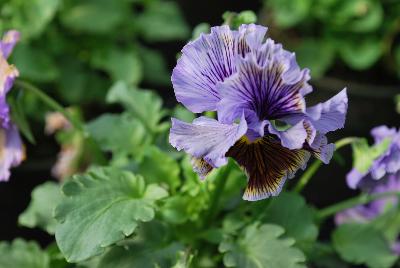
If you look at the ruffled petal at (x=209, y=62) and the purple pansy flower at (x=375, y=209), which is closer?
the ruffled petal at (x=209, y=62)

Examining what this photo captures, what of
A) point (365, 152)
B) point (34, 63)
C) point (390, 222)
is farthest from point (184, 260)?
point (34, 63)

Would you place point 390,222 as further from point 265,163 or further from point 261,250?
point 265,163

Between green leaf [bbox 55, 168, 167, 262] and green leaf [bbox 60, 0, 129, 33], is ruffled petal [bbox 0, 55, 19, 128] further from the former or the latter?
green leaf [bbox 60, 0, 129, 33]

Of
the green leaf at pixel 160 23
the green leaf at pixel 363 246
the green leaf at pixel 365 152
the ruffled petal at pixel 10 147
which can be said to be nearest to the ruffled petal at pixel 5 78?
the ruffled petal at pixel 10 147

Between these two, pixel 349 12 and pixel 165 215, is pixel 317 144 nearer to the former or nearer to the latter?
pixel 165 215

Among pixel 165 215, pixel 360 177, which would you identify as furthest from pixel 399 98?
pixel 165 215

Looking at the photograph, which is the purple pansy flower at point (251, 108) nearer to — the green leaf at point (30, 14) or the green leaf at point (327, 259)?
the green leaf at point (327, 259)

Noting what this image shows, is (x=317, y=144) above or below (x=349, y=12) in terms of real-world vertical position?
above
